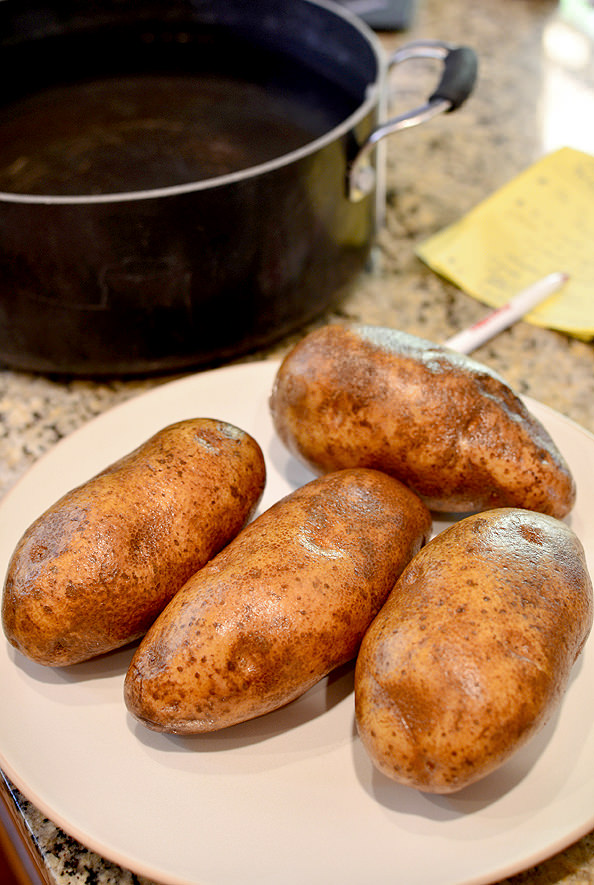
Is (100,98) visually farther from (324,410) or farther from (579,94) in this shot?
(579,94)

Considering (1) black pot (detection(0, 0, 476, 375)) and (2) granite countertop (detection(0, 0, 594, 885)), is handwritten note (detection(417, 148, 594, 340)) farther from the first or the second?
(1) black pot (detection(0, 0, 476, 375))

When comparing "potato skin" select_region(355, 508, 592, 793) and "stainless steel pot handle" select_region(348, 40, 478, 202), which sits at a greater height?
"stainless steel pot handle" select_region(348, 40, 478, 202)

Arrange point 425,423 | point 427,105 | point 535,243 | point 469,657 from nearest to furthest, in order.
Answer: point 469,657, point 425,423, point 427,105, point 535,243

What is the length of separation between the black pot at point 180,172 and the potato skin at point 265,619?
1.08 feet

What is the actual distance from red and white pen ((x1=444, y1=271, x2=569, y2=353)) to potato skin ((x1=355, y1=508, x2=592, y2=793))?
1.47ft

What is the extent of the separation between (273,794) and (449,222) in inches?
36.6

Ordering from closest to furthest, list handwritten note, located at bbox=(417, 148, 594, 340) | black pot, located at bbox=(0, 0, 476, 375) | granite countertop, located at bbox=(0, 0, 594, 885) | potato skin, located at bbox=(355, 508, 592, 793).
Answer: potato skin, located at bbox=(355, 508, 592, 793), black pot, located at bbox=(0, 0, 476, 375), granite countertop, located at bbox=(0, 0, 594, 885), handwritten note, located at bbox=(417, 148, 594, 340)

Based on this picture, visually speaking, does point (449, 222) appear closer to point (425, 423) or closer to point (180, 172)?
point (180, 172)

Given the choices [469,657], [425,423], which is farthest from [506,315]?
[469,657]

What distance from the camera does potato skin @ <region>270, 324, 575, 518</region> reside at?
0.64 m

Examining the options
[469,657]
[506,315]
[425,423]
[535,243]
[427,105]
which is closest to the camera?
[469,657]

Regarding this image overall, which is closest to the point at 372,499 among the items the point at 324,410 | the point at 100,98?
the point at 324,410

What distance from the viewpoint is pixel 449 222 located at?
120 centimetres

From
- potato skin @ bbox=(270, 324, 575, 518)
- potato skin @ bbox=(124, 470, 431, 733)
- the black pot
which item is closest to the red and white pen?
the black pot
